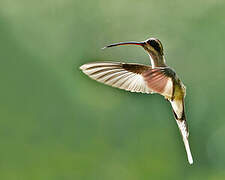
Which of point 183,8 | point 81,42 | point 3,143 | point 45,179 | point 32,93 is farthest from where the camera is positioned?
point 183,8

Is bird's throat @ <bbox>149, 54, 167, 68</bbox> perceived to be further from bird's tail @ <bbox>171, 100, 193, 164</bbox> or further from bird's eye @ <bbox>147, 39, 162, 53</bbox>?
bird's tail @ <bbox>171, 100, 193, 164</bbox>

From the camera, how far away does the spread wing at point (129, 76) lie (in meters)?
1.59

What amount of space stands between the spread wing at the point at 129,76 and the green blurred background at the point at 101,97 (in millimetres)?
3570

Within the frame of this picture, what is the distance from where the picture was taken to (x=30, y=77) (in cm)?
657

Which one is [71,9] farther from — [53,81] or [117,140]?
[117,140]

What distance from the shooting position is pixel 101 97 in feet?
21.1

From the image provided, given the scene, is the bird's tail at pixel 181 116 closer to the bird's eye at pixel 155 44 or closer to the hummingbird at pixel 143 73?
the hummingbird at pixel 143 73

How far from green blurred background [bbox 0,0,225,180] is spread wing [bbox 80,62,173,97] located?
3.57 metres

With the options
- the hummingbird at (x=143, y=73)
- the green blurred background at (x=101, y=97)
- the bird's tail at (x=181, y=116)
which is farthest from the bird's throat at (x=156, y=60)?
the green blurred background at (x=101, y=97)

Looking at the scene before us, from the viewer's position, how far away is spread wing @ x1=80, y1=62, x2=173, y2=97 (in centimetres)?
159

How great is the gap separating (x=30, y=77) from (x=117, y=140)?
1.52m

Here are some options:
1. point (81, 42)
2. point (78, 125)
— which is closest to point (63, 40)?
point (81, 42)

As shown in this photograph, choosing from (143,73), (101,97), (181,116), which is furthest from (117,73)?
(101,97)

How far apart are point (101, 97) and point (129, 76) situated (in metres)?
4.55
